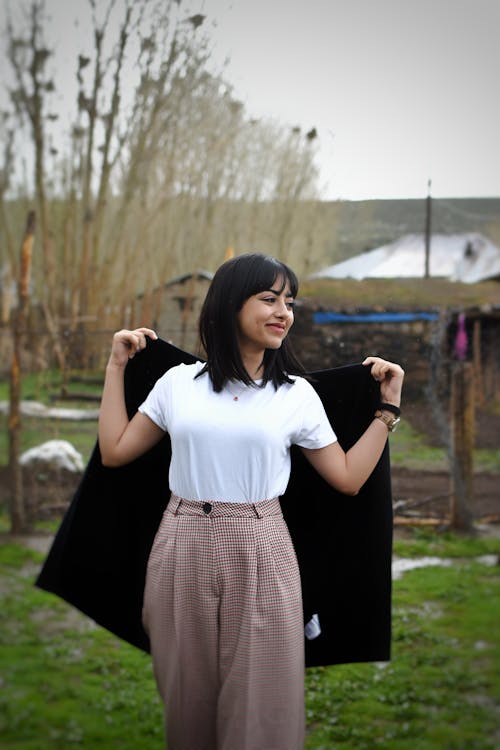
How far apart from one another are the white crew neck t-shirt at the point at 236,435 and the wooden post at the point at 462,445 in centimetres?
338

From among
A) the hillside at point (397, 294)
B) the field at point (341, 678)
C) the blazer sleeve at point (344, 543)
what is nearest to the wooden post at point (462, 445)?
the field at point (341, 678)

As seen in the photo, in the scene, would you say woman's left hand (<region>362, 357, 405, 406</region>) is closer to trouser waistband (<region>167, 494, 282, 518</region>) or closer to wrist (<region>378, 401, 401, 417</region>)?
wrist (<region>378, 401, 401, 417</region>)

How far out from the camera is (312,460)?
1708mm

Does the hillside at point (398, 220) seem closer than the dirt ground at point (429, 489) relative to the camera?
Yes

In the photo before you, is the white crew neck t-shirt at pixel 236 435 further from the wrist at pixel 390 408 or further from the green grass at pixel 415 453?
the green grass at pixel 415 453

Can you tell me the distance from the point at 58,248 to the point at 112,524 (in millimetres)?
3266

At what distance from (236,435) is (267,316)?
0.27 m

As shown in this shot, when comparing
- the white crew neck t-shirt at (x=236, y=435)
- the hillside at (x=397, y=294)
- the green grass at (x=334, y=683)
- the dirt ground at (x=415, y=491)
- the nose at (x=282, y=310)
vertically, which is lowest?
the green grass at (x=334, y=683)

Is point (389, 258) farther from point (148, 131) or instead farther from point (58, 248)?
point (58, 248)

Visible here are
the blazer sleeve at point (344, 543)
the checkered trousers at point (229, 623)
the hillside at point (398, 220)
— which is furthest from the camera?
the hillside at point (398, 220)

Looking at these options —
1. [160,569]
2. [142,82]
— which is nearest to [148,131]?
[142,82]

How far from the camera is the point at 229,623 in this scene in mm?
1617

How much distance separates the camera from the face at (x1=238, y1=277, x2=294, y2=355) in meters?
1.65

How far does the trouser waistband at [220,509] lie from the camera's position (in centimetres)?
163
